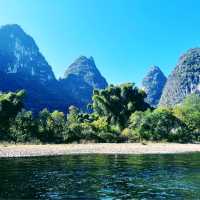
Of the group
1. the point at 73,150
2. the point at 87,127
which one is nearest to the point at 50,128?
the point at 87,127

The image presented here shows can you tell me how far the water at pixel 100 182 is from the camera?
21.3 m

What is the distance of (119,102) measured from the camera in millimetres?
112688

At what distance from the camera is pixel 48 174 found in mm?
30219

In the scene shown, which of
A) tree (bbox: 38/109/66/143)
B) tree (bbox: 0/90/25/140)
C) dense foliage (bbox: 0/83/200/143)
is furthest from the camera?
tree (bbox: 0/90/25/140)

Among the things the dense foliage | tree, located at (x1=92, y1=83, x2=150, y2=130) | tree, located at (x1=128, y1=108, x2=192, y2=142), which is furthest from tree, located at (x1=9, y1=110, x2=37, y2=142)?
tree, located at (x1=92, y1=83, x2=150, y2=130)

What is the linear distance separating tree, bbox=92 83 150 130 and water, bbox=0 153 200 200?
74.3 metres

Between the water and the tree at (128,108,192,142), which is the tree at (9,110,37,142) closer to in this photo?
the tree at (128,108,192,142)

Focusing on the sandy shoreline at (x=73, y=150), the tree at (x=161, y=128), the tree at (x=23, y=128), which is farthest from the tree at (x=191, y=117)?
the tree at (x=23, y=128)

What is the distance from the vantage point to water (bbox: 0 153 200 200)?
21.3 m

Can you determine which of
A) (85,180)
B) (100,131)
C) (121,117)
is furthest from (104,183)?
(121,117)

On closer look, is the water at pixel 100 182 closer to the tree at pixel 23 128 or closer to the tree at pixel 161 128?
the tree at pixel 23 128

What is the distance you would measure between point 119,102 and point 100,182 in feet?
286

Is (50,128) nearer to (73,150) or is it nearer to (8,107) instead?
(8,107)

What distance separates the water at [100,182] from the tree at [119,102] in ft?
244
